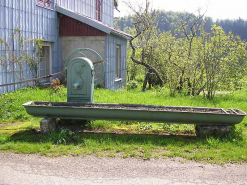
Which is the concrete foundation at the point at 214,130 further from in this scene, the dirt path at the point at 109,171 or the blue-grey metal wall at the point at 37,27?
the blue-grey metal wall at the point at 37,27

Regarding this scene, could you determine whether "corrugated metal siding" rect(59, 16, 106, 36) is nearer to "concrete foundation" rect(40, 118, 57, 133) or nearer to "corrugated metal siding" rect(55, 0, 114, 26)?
"corrugated metal siding" rect(55, 0, 114, 26)

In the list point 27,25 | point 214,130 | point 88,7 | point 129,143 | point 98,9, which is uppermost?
point 98,9

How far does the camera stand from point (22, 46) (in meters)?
11.0

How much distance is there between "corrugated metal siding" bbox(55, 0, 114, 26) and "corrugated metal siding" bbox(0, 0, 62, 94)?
137 centimetres

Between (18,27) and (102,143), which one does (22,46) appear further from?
(102,143)

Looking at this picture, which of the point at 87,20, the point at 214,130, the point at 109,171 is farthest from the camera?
the point at 87,20

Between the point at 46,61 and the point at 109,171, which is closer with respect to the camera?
the point at 109,171

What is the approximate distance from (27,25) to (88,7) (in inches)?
254

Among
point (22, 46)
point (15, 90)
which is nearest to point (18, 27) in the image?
point (22, 46)

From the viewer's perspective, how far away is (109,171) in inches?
186

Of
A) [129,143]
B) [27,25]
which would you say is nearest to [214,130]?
[129,143]

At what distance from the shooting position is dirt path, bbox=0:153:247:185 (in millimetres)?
4371

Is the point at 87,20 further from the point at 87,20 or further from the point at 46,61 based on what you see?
the point at 46,61

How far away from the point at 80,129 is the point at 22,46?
547 cm
